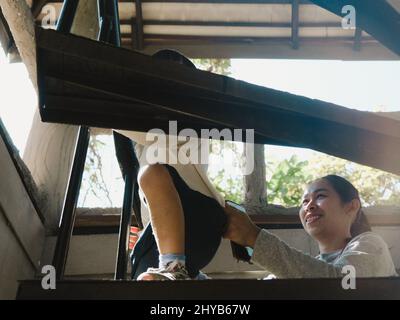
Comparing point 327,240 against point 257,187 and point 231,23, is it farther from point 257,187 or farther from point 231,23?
point 231,23

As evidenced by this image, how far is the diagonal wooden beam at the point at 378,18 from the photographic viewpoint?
127 cm

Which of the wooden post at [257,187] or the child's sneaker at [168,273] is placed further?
the wooden post at [257,187]

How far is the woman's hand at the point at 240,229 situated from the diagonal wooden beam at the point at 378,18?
0.80 m

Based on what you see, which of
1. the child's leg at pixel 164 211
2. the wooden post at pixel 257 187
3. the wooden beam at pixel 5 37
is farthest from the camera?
the wooden beam at pixel 5 37

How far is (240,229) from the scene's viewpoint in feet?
6.51

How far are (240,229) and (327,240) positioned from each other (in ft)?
2.06

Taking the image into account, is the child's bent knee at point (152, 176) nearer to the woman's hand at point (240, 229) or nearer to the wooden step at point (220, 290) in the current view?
the woman's hand at point (240, 229)

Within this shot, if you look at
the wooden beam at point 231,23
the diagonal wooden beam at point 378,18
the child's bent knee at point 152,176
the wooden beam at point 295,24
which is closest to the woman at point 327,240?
the child's bent knee at point 152,176

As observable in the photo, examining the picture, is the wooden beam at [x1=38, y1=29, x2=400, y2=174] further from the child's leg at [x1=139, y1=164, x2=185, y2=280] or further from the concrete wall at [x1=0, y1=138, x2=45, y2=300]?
the concrete wall at [x1=0, y1=138, x2=45, y2=300]

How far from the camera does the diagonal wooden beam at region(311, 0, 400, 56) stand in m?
1.27

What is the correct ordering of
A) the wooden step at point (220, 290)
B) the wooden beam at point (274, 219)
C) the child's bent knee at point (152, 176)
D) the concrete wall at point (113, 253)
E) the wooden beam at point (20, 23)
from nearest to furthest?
the wooden step at point (220, 290)
the child's bent knee at point (152, 176)
the concrete wall at point (113, 253)
the wooden beam at point (274, 219)
the wooden beam at point (20, 23)

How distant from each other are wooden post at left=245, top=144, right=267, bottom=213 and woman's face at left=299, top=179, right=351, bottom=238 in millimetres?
1499

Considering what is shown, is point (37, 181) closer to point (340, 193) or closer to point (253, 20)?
point (340, 193)
